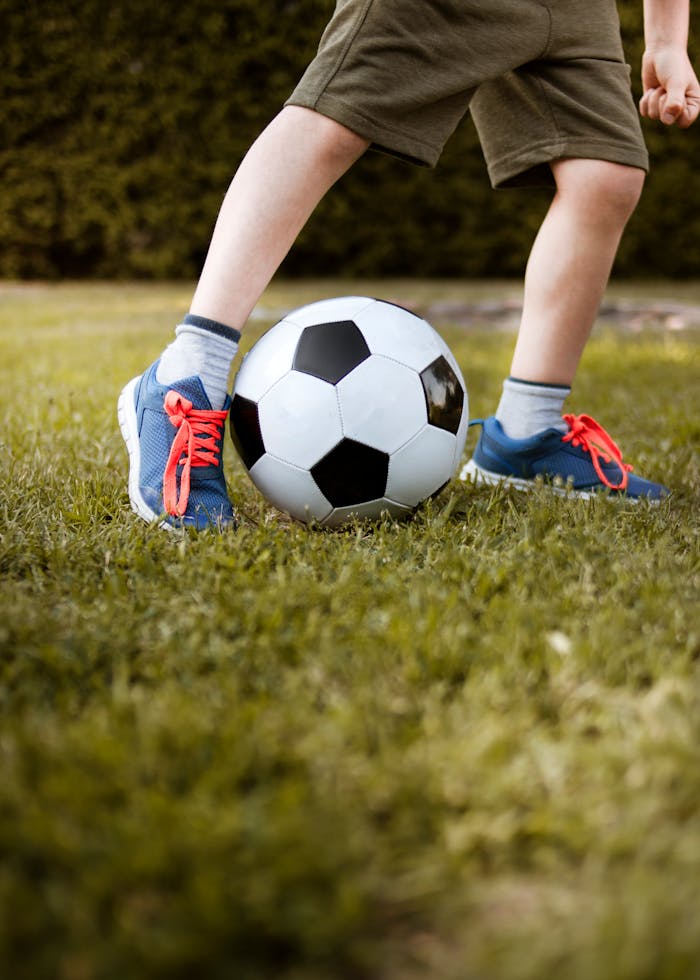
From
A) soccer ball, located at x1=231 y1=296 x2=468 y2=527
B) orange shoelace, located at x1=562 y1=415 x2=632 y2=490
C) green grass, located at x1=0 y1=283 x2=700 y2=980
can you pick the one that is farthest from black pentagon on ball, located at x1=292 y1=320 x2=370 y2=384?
orange shoelace, located at x1=562 y1=415 x2=632 y2=490

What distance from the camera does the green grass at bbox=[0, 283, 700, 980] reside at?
0.78 metres

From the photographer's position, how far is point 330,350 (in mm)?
1797

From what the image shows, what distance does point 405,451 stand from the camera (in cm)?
180

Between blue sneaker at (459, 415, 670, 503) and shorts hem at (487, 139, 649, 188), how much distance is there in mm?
602

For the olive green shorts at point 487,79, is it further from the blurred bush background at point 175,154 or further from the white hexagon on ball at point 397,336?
the blurred bush background at point 175,154

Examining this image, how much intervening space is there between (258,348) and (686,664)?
3.49 feet

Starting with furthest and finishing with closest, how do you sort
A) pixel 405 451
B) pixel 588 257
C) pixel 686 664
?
1. pixel 588 257
2. pixel 405 451
3. pixel 686 664

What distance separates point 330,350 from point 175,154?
23.8 feet

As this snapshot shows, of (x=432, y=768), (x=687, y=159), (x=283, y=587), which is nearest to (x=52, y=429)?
(x=283, y=587)

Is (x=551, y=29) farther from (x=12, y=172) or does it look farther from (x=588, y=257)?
(x=12, y=172)

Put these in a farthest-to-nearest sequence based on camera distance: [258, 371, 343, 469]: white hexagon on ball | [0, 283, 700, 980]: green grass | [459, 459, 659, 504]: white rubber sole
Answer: [459, 459, 659, 504]: white rubber sole → [258, 371, 343, 469]: white hexagon on ball → [0, 283, 700, 980]: green grass

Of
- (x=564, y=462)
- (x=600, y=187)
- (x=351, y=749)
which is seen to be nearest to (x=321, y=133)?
(x=600, y=187)

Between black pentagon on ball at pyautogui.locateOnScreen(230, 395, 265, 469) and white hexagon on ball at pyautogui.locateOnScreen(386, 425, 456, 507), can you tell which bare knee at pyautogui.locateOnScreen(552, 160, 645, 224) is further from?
black pentagon on ball at pyautogui.locateOnScreen(230, 395, 265, 469)

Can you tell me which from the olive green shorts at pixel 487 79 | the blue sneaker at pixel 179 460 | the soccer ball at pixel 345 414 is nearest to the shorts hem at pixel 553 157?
the olive green shorts at pixel 487 79
